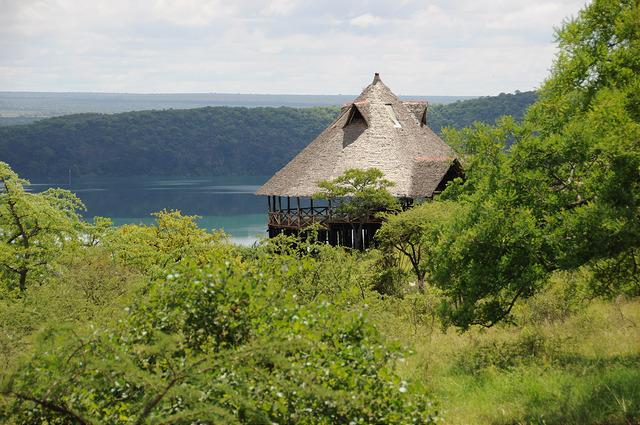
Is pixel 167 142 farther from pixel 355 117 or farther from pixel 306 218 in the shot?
pixel 306 218

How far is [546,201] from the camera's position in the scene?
10.9 metres

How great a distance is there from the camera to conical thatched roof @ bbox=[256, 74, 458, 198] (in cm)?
3569

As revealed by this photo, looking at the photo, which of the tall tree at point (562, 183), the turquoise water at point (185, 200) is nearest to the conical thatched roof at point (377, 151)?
the tall tree at point (562, 183)

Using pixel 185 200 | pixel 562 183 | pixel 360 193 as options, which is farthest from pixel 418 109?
pixel 185 200

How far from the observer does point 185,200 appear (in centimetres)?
9931

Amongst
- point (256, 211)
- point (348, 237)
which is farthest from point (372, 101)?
point (256, 211)

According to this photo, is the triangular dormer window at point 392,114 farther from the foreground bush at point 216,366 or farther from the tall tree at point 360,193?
the foreground bush at point 216,366

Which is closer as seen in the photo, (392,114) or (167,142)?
(392,114)

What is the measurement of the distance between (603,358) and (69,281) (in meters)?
→ 9.69

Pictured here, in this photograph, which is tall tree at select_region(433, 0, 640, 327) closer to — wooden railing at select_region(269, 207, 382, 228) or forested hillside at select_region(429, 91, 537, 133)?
wooden railing at select_region(269, 207, 382, 228)

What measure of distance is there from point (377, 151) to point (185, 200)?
6419 cm

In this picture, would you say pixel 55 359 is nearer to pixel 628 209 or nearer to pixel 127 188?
pixel 628 209

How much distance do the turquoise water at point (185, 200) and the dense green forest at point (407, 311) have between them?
154 feet

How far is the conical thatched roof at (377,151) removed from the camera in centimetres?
3569
